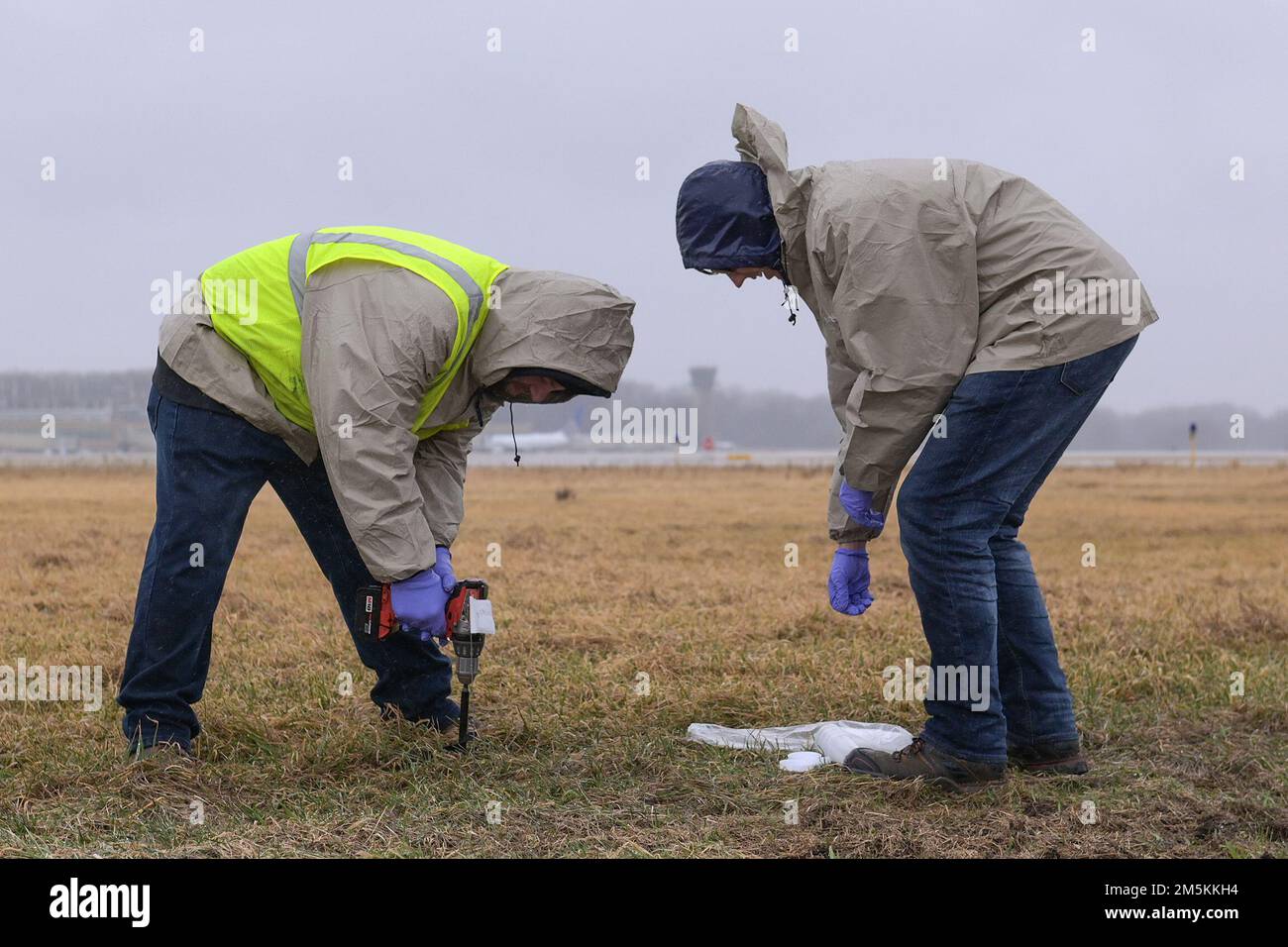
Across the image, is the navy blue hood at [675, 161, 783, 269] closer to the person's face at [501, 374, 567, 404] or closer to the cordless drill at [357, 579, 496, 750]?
the person's face at [501, 374, 567, 404]

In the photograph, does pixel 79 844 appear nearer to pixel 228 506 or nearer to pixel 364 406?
pixel 228 506

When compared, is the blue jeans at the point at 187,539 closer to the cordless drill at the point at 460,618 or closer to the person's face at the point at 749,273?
the cordless drill at the point at 460,618

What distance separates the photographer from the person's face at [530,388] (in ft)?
12.5

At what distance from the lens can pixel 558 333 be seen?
12.1ft

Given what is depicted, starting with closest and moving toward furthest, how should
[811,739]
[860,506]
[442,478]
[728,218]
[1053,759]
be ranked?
1. [728,218]
2. [860,506]
3. [1053,759]
4. [442,478]
5. [811,739]

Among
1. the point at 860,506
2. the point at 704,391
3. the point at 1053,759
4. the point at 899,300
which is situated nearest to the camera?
the point at 899,300

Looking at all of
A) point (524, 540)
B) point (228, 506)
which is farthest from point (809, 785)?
point (524, 540)

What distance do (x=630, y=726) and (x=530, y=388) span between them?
1447 millimetres

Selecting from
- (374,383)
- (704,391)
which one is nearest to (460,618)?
(374,383)

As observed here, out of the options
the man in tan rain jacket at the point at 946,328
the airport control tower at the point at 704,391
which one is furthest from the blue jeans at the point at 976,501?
the airport control tower at the point at 704,391

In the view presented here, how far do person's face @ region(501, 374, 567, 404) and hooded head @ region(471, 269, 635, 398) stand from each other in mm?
31

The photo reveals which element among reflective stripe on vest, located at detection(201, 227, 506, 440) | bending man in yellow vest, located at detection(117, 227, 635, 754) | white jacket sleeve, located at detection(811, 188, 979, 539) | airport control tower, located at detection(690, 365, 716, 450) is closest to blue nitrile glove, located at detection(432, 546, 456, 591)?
bending man in yellow vest, located at detection(117, 227, 635, 754)

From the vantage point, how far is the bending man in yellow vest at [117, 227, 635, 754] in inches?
140

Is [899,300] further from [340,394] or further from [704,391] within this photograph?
[704,391]
